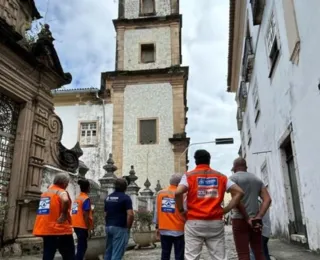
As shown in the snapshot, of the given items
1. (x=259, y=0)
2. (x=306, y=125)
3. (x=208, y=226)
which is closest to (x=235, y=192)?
(x=208, y=226)

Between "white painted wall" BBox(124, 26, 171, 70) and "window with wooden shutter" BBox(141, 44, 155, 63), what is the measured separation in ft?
1.05

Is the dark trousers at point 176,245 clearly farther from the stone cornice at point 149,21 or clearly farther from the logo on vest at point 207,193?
the stone cornice at point 149,21

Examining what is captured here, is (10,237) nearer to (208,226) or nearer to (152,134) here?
(208,226)

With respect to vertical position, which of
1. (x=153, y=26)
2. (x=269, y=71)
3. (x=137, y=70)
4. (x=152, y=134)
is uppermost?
(x=153, y=26)

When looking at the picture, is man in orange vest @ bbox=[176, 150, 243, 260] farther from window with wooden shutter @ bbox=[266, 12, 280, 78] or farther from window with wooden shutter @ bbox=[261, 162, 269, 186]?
window with wooden shutter @ bbox=[261, 162, 269, 186]

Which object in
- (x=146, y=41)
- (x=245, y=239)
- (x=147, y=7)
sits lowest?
(x=245, y=239)

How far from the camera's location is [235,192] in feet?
11.7

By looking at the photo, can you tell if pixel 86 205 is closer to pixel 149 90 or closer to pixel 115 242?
pixel 115 242

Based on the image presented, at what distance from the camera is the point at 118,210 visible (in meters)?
5.23

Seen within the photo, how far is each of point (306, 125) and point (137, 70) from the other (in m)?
17.3

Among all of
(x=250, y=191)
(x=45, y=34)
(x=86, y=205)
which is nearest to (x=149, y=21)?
(x=45, y=34)

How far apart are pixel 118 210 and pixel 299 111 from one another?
4.02 meters

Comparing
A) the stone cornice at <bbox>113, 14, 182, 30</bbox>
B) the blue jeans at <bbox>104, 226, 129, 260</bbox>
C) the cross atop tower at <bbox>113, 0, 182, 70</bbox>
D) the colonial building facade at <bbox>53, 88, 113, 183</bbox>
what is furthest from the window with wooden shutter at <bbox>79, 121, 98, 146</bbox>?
the blue jeans at <bbox>104, 226, 129, 260</bbox>

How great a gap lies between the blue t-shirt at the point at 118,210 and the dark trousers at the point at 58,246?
0.71m
